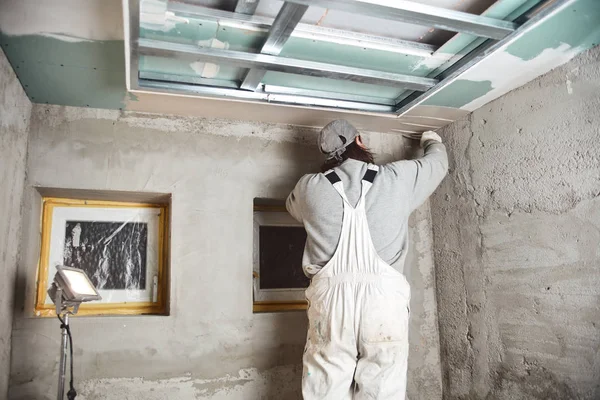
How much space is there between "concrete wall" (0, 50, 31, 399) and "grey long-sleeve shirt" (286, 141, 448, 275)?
1.19m

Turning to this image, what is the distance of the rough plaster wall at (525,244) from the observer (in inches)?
71.2

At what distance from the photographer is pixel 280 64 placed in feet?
5.81

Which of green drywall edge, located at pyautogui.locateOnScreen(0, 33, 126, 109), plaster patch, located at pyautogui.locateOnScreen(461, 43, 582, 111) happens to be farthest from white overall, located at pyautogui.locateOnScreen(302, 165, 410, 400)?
green drywall edge, located at pyautogui.locateOnScreen(0, 33, 126, 109)

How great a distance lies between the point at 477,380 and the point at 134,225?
1.92 meters

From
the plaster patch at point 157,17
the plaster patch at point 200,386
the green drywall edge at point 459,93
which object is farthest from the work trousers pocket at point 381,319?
the plaster patch at point 157,17

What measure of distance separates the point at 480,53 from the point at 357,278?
0.98 metres

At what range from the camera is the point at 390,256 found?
1900 millimetres

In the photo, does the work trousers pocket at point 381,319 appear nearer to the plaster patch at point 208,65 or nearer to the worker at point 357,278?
the worker at point 357,278

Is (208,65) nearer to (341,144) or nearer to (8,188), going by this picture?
(341,144)

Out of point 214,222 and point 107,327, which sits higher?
point 214,222

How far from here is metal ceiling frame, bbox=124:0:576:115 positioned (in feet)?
4.84

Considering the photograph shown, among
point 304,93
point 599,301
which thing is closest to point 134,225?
point 304,93

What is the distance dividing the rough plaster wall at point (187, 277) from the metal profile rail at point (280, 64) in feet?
2.39

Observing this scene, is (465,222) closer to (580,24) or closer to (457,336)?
(457,336)
